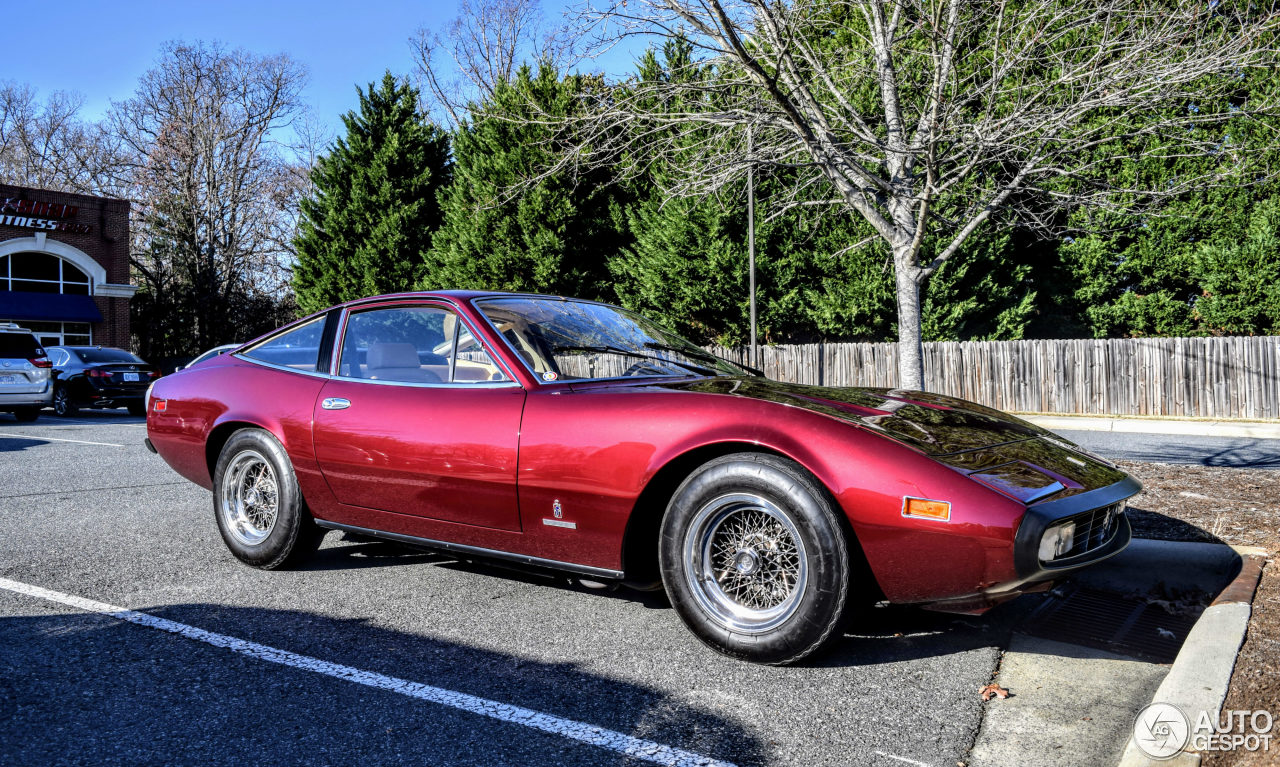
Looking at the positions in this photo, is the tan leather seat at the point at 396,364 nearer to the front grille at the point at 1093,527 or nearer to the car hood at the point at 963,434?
the car hood at the point at 963,434

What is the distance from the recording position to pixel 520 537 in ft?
11.5

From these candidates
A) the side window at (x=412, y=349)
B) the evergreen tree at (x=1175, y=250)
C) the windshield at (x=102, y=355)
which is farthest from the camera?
the evergreen tree at (x=1175, y=250)

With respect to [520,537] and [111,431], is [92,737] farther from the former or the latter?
[111,431]

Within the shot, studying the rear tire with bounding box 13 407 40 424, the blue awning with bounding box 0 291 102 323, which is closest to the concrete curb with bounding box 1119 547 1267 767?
the rear tire with bounding box 13 407 40 424

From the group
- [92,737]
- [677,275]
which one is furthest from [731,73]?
[677,275]

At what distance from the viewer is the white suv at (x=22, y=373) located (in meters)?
14.3

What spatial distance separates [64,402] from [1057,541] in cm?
1859

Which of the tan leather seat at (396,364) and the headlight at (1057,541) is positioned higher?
the tan leather seat at (396,364)

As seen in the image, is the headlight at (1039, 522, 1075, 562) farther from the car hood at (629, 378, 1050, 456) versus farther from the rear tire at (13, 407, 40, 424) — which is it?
the rear tire at (13, 407, 40, 424)

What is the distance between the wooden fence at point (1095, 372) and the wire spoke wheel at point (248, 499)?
11775mm

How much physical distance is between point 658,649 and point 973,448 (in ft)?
4.69

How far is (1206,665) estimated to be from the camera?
2.76 meters

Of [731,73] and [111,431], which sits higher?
[731,73]

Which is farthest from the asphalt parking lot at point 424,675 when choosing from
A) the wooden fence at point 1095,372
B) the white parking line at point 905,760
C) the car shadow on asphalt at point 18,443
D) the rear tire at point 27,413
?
the rear tire at point 27,413
